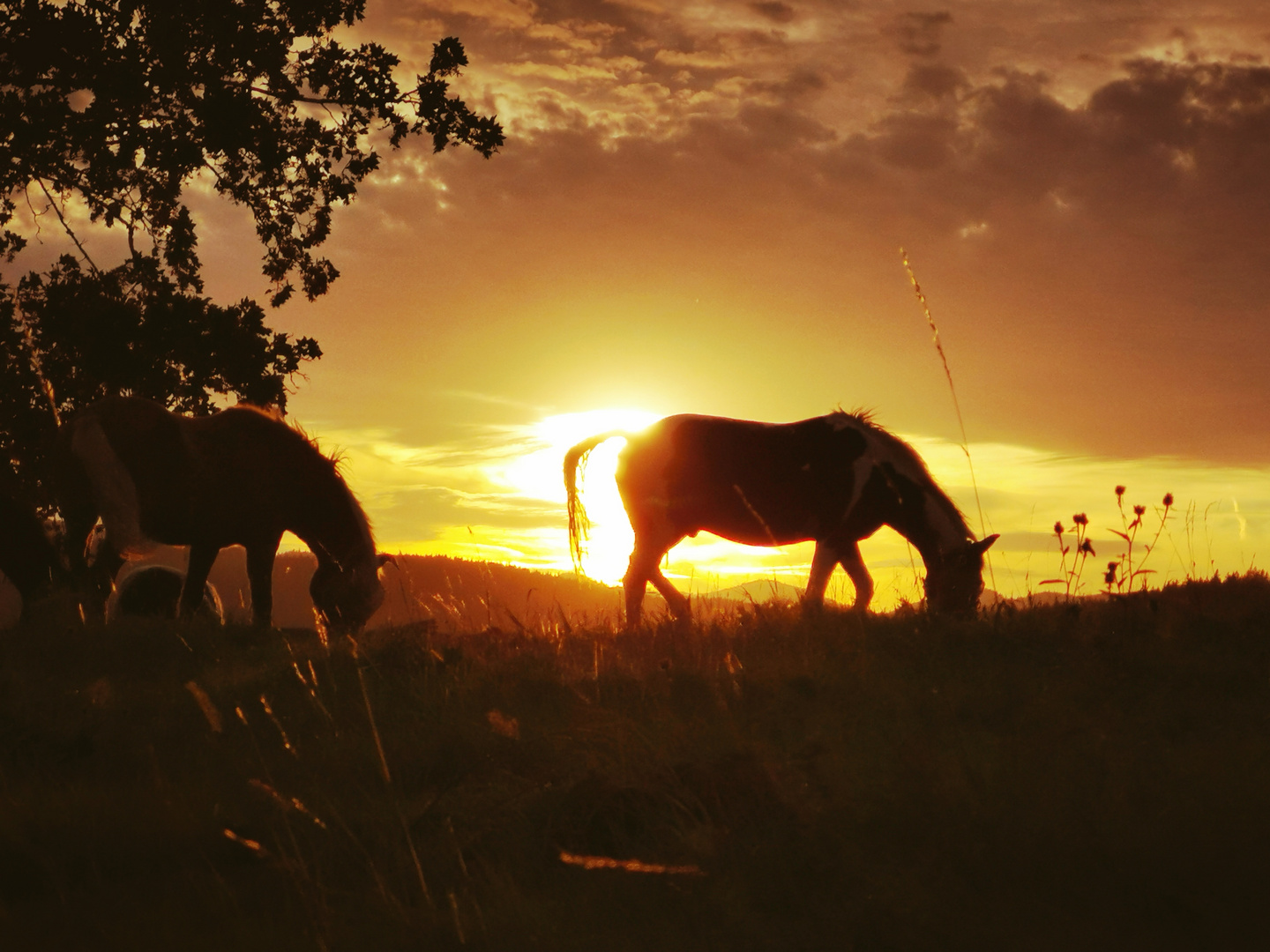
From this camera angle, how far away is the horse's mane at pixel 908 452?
862 cm

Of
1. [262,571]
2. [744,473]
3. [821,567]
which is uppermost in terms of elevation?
[744,473]

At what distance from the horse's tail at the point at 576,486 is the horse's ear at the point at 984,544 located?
10.9 ft

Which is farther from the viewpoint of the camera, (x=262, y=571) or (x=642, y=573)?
(x=262, y=571)

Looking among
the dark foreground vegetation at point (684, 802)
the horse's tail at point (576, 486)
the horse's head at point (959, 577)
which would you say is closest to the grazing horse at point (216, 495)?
the horse's tail at point (576, 486)

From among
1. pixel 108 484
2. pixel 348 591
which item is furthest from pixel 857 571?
pixel 108 484

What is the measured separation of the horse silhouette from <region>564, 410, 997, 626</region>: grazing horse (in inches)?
170

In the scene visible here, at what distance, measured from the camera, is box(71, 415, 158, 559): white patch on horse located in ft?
30.0

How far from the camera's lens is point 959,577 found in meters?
8.16

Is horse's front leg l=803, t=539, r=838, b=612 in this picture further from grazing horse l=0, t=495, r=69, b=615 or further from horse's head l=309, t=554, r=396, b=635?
grazing horse l=0, t=495, r=69, b=615

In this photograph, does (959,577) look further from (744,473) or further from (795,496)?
(744,473)

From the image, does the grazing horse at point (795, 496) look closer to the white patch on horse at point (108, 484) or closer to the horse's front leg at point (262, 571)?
the horse's front leg at point (262, 571)

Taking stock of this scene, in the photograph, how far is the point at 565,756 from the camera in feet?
12.2

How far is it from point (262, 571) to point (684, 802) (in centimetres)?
790

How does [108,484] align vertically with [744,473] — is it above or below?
below
